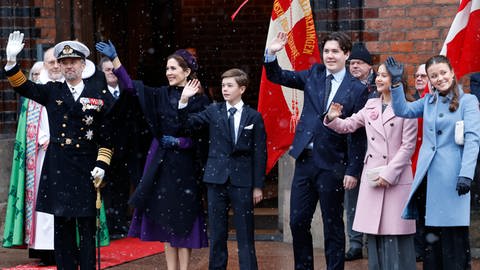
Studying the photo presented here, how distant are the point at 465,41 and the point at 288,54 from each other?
1.63 m

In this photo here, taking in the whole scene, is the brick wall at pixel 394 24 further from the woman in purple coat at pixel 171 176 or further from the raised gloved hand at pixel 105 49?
the raised gloved hand at pixel 105 49

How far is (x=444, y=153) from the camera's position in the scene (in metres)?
7.45

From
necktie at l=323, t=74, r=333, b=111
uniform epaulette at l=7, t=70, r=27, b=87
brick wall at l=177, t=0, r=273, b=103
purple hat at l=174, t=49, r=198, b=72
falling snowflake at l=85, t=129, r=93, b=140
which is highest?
brick wall at l=177, t=0, r=273, b=103

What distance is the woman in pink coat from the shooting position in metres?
7.66

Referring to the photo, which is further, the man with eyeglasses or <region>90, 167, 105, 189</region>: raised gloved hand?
the man with eyeglasses

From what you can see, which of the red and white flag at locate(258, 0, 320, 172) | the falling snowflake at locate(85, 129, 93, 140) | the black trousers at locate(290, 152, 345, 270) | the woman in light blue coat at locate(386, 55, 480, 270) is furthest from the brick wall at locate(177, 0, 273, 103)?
the woman in light blue coat at locate(386, 55, 480, 270)

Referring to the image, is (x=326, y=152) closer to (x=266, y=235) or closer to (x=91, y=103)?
(x=91, y=103)

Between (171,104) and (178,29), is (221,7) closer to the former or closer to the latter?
(178,29)

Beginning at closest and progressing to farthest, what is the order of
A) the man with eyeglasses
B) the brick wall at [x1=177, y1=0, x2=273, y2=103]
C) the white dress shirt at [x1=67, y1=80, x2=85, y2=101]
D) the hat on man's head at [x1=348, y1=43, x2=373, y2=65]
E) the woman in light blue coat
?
1. the woman in light blue coat
2. the white dress shirt at [x1=67, y1=80, x2=85, y2=101]
3. the hat on man's head at [x1=348, y1=43, x2=373, y2=65]
4. the man with eyeglasses
5. the brick wall at [x1=177, y1=0, x2=273, y2=103]

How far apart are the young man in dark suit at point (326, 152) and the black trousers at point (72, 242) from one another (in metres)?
1.51

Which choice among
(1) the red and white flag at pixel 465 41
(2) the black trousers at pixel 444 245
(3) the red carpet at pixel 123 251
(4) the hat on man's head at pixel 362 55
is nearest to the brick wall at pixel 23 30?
(3) the red carpet at pixel 123 251

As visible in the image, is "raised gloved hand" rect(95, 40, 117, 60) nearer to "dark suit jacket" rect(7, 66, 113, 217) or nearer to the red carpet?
"dark suit jacket" rect(7, 66, 113, 217)

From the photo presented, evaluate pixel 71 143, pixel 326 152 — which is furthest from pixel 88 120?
pixel 326 152

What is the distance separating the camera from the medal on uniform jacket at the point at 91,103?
796cm
